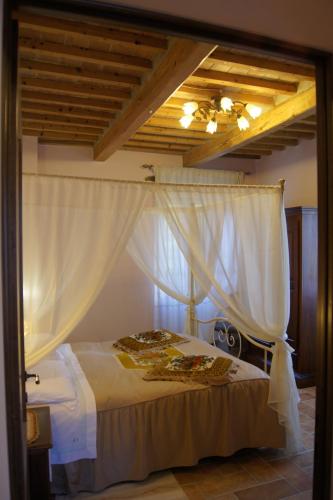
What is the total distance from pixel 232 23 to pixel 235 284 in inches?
77.4

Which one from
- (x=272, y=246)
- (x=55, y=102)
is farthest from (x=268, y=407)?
(x=55, y=102)

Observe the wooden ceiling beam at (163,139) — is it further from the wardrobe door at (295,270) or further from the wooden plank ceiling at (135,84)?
the wardrobe door at (295,270)

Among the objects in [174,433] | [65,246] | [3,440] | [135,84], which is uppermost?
[135,84]

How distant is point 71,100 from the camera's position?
10.1 ft

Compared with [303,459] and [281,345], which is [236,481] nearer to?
[303,459]

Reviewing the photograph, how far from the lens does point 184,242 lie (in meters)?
2.94

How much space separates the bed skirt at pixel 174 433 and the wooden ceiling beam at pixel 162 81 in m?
2.13

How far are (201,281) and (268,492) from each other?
1.52 meters

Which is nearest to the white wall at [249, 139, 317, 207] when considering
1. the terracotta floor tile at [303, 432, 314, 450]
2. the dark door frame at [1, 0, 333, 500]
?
the terracotta floor tile at [303, 432, 314, 450]

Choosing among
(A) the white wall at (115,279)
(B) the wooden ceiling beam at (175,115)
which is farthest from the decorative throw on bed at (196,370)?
(B) the wooden ceiling beam at (175,115)

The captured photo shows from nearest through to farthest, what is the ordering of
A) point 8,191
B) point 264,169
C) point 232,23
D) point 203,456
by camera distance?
point 8,191
point 232,23
point 203,456
point 264,169

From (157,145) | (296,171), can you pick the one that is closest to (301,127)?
(296,171)

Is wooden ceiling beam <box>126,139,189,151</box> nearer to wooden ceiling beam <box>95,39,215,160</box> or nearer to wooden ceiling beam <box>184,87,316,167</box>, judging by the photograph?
wooden ceiling beam <box>184,87,316,167</box>

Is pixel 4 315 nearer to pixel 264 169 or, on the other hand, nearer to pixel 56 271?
pixel 56 271
